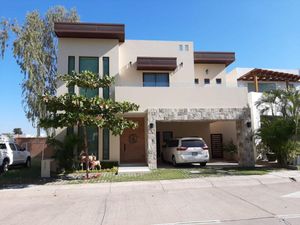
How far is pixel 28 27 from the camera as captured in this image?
25.8 meters

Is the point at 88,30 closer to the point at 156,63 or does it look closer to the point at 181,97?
the point at 156,63

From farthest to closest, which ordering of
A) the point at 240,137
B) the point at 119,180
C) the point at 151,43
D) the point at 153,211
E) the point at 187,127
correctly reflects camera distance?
the point at 187,127
the point at 151,43
the point at 240,137
the point at 119,180
the point at 153,211

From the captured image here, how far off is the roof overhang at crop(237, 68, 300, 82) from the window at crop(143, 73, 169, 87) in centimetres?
897

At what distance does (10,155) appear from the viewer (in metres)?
17.2

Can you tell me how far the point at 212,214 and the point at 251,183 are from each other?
508 centimetres

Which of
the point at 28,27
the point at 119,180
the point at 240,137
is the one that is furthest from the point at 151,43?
the point at 28,27

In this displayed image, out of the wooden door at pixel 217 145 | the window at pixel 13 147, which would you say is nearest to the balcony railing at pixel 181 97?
the wooden door at pixel 217 145

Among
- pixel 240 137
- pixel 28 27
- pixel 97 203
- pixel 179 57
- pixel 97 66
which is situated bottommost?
pixel 97 203

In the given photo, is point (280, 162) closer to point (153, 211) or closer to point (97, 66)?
point (153, 211)

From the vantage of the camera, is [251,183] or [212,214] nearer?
[212,214]

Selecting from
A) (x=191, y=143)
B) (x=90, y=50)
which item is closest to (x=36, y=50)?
(x=90, y=50)

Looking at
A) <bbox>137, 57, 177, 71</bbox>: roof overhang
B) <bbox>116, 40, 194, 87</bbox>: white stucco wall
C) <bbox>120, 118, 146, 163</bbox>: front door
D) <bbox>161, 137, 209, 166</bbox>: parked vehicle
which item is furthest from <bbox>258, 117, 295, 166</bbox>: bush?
<bbox>120, 118, 146, 163</bbox>: front door

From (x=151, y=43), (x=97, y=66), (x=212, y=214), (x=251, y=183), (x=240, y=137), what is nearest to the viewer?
(x=212, y=214)

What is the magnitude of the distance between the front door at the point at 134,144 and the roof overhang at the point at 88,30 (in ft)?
19.8
